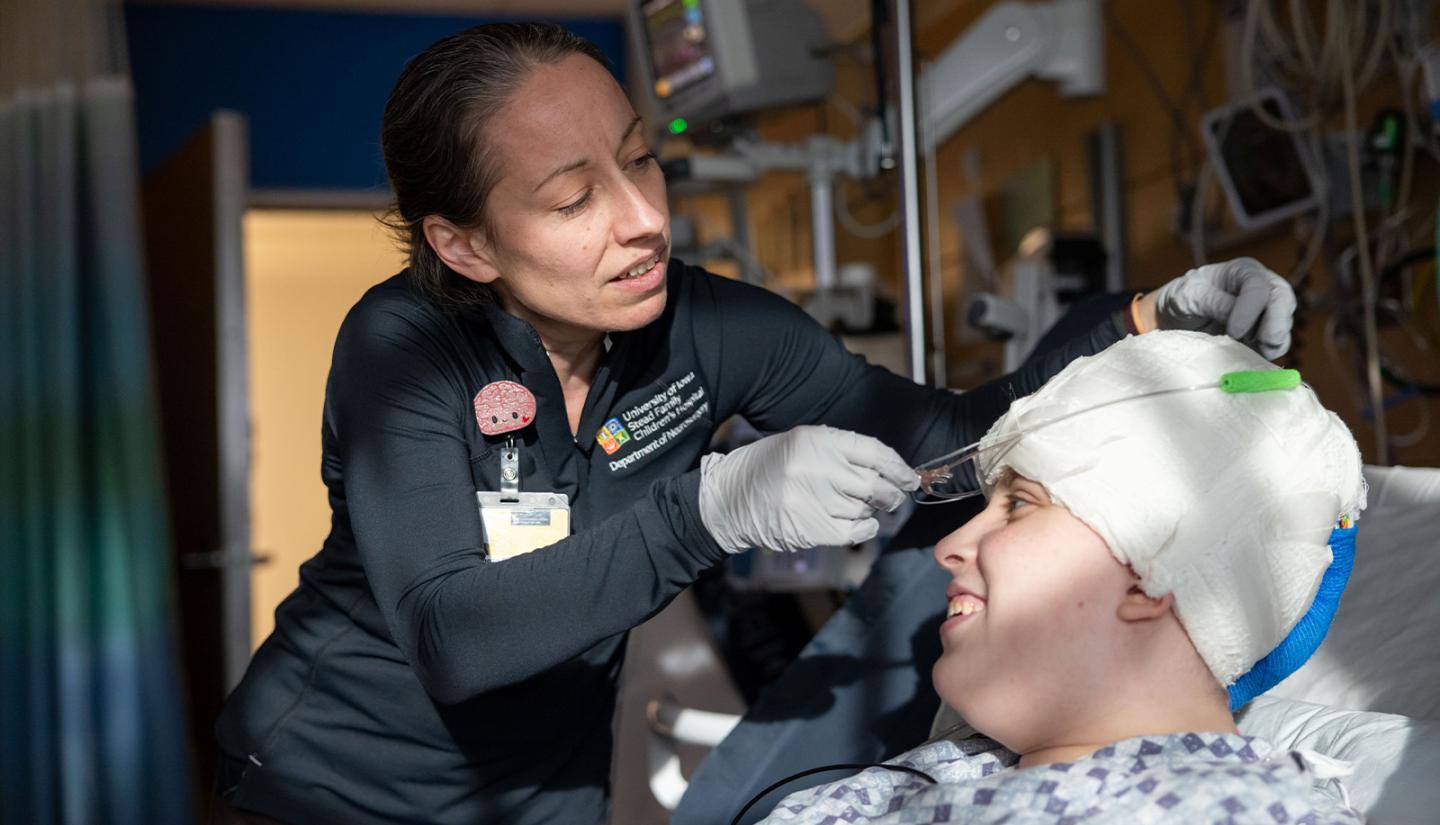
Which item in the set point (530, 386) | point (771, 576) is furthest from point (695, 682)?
point (530, 386)

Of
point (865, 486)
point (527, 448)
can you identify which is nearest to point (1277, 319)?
point (865, 486)

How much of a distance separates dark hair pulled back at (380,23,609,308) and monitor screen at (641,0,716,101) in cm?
184

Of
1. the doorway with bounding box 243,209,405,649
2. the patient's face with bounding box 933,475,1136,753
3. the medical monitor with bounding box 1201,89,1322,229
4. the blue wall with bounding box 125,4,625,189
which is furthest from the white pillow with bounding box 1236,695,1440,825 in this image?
the doorway with bounding box 243,209,405,649

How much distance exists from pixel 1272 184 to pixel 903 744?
1.61 metres

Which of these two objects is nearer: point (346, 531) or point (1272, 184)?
point (346, 531)

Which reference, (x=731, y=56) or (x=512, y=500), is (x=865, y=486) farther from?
(x=731, y=56)

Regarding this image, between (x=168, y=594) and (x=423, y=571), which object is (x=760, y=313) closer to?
(x=423, y=571)

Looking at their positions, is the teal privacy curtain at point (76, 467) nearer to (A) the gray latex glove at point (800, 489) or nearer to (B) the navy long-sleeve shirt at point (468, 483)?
(B) the navy long-sleeve shirt at point (468, 483)

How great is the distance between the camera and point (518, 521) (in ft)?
4.17

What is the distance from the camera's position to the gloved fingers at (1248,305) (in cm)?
124

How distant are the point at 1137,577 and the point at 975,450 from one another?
28 cm

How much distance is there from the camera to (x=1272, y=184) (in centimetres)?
257

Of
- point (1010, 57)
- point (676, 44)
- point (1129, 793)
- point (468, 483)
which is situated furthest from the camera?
point (676, 44)

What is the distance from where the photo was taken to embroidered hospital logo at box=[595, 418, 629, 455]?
1.38 m
